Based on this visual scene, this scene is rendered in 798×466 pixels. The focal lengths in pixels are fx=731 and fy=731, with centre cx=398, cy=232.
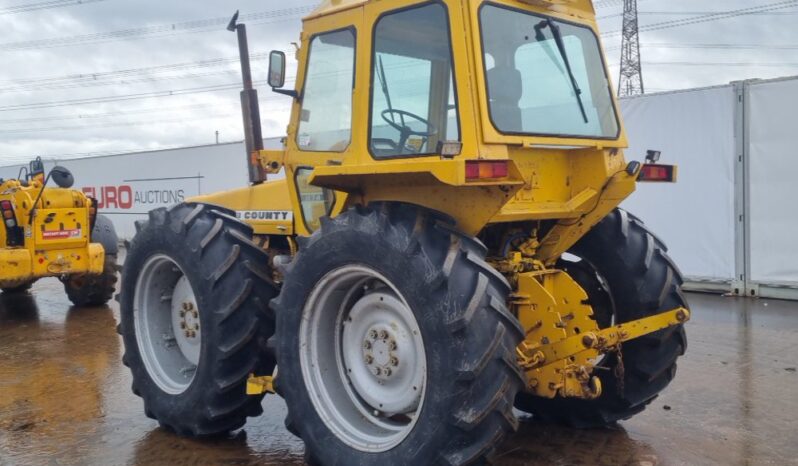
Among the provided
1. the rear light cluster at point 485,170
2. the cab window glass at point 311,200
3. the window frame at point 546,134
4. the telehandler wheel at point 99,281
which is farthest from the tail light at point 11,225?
the rear light cluster at point 485,170

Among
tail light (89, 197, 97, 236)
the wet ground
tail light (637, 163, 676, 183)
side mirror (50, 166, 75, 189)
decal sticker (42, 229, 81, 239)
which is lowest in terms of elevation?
the wet ground

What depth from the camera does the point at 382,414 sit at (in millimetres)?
3986

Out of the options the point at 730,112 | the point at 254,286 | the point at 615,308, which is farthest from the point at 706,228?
the point at 254,286

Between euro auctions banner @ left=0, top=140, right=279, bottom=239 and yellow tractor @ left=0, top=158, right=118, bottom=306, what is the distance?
241 inches

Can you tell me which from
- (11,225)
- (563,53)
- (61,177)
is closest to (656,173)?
(563,53)

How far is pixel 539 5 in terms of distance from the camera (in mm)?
4090

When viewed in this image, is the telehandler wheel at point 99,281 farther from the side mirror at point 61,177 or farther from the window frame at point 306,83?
the window frame at point 306,83

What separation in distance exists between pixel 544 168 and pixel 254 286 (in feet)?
6.08

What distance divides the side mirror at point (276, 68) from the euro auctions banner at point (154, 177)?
10780 millimetres

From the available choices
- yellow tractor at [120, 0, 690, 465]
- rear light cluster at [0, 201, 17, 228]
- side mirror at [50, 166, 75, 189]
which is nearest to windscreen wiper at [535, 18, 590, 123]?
yellow tractor at [120, 0, 690, 465]

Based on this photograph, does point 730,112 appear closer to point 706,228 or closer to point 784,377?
point 706,228

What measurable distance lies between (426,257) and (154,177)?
17.0m

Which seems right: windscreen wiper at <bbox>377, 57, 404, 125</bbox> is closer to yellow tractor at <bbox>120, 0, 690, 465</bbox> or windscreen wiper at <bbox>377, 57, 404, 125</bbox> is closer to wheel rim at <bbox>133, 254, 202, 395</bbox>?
yellow tractor at <bbox>120, 0, 690, 465</bbox>

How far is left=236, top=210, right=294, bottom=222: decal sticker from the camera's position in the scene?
4.82 m
